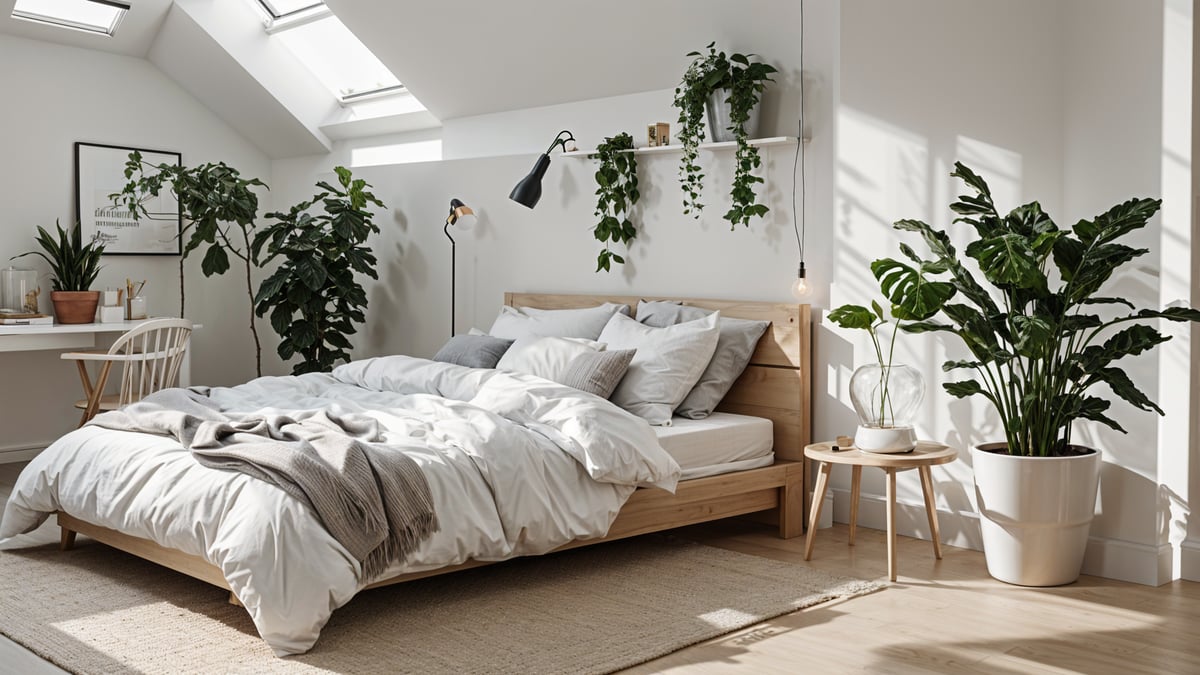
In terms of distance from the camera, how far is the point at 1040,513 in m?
3.56

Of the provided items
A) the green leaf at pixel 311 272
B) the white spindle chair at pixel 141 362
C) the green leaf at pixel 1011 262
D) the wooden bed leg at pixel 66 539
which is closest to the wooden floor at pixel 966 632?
the green leaf at pixel 1011 262

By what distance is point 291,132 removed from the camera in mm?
6891

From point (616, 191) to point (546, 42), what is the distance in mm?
801

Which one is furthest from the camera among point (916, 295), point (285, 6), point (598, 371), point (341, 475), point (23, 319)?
point (285, 6)

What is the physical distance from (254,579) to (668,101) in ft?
9.96

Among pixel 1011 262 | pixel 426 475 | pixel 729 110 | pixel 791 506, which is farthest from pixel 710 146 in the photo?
pixel 426 475

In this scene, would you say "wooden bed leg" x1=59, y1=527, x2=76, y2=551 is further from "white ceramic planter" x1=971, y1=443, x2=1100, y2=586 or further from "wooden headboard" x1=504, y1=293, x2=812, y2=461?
"white ceramic planter" x1=971, y1=443, x2=1100, y2=586

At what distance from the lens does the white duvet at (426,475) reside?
293 centimetres

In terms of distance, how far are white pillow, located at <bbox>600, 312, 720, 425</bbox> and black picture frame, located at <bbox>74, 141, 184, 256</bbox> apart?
11.7ft

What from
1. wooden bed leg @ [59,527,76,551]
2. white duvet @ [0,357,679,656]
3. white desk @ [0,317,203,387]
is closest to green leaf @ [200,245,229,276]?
white desk @ [0,317,203,387]

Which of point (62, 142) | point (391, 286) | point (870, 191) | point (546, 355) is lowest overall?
point (546, 355)

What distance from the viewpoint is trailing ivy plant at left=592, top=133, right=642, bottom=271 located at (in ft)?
16.9

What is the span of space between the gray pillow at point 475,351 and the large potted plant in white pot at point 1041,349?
183 cm

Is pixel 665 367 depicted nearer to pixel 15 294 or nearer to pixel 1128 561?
pixel 1128 561
